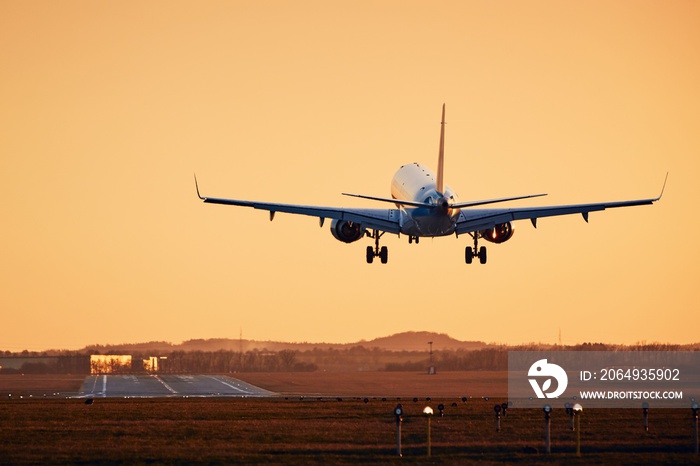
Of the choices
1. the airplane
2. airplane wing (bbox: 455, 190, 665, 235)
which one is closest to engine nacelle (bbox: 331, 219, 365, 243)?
the airplane

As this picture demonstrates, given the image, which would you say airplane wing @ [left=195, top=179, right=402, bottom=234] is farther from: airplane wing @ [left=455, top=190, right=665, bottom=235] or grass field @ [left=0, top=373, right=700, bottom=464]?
grass field @ [left=0, top=373, right=700, bottom=464]

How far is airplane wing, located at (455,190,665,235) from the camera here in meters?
85.6

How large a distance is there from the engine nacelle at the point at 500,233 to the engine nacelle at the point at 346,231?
9532 mm

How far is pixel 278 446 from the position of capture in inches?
2015

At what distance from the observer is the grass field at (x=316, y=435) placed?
153 ft

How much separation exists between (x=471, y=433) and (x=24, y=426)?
2349 centimetres

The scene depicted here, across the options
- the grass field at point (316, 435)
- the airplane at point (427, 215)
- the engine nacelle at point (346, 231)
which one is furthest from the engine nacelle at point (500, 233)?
the grass field at point (316, 435)

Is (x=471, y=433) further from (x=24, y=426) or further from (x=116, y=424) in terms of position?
(x=24, y=426)

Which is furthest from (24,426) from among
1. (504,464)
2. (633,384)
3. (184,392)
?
(633,384)

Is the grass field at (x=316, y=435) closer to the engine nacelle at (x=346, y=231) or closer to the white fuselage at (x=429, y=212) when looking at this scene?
the white fuselage at (x=429, y=212)

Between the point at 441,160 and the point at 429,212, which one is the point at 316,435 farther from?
the point at 441,160

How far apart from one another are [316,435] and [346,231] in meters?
36.5

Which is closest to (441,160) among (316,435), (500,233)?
(500,233)

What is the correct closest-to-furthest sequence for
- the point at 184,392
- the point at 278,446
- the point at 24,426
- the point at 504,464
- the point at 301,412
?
the point at 504,464 → the point at 278,446 → the point at 24,426 → the point at 301,412 → the point at 184,392
